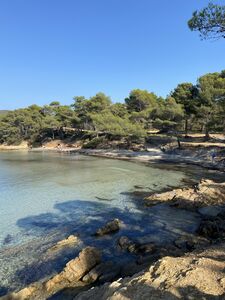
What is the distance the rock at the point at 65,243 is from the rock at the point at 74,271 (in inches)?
73.8

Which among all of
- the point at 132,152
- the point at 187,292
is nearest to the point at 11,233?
the point at 187,292

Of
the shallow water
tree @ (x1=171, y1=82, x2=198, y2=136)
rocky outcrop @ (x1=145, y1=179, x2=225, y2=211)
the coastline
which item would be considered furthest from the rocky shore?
tree @ (x1=171, y1=82, x2=198, y2=136)

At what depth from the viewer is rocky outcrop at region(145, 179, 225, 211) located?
14092mm

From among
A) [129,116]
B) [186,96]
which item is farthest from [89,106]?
[186,96]

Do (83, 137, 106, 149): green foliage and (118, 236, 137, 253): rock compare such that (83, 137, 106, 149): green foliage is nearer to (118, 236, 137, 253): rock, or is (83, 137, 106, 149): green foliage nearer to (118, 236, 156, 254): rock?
(118, 236, 137, 253): rock

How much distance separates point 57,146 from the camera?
206ft

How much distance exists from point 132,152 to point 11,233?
32.6 meters

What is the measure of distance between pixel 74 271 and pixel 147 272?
2.51 m

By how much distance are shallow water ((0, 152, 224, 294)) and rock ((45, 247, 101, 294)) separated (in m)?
0.91

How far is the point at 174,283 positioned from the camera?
5.01 metres

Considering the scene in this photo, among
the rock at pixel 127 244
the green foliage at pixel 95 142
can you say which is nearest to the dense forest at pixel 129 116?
the green foliage at pixel 95 142

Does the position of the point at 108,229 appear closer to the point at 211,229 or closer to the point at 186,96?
the point at 211,229

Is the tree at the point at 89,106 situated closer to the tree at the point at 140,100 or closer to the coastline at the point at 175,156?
the tree at the point at 140,100

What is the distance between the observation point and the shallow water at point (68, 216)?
345 inches
